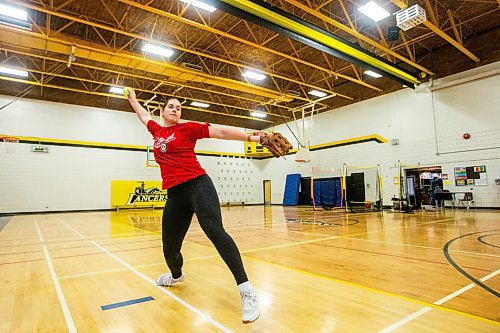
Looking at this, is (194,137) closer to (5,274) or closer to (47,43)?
(5,274)

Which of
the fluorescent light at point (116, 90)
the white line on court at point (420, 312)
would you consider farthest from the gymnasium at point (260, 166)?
the fluorescent light at point (116, 90)

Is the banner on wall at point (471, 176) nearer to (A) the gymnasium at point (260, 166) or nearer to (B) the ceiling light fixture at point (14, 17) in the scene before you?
(A) the gymnasium at point (260, 166)

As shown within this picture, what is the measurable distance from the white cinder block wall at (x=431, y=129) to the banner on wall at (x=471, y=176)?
142mm

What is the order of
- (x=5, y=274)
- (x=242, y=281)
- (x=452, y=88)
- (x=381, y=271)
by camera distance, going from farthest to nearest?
1. (x=452, y=88)
2. (x=5, y=274)
3. (x=381, y=271)
4. (x=242, y=281)

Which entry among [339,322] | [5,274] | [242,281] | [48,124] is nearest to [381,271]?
[339,322]

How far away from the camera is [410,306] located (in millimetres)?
2029

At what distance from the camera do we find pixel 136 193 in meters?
16.9

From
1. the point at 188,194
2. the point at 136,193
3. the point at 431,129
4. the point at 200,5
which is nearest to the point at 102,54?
the point at 200,5

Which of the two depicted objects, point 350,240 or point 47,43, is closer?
point 350,240

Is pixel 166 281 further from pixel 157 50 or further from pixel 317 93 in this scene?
pixel 317 93

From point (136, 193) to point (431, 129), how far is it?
592 inches

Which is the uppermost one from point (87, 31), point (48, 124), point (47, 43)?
point (87, 31)

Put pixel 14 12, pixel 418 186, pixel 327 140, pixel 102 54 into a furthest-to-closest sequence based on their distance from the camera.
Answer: pixel 327 140, pixel 418 186, pixel 102 54, pixel 14 12

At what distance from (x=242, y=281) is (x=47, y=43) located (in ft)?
37.4
